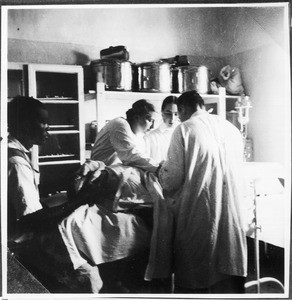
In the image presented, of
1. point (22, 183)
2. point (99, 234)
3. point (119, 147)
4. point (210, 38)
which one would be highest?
point (210, 38)

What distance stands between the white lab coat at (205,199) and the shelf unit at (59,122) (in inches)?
10.7

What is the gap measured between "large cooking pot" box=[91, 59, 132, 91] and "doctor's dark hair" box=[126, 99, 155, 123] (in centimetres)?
5

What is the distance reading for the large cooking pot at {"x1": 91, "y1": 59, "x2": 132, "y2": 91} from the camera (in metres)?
0.99

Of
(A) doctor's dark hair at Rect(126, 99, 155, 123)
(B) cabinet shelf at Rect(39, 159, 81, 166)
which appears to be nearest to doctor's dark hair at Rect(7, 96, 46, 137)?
(B) cabinet shelf at Rect(39, 159, 81, 166)

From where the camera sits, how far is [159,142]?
39.3 inches

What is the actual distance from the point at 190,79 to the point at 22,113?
1.69ft

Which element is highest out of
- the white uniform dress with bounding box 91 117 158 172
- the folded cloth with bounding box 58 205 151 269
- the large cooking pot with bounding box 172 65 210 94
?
the large cooking pot with bounding box 172 65 210 94

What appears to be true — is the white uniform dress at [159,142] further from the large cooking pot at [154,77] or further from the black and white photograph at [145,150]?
the large cooking pot at [154,77]

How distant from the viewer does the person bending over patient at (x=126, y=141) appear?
3.25 feet

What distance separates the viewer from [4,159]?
1.03m

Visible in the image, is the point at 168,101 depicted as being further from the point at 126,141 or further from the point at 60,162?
the point at 60,162

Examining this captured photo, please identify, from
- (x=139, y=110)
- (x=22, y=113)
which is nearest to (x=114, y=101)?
(x=139, y=110)

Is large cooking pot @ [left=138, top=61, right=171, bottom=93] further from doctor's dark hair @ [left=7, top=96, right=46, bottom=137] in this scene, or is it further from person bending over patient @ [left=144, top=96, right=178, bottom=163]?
doctor's dark hair @ [left=7, top=96, right=46, bottom=137]

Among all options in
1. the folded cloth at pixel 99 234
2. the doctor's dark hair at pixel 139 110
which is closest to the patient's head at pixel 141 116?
the doctor's dark hair at pixel 139 110
